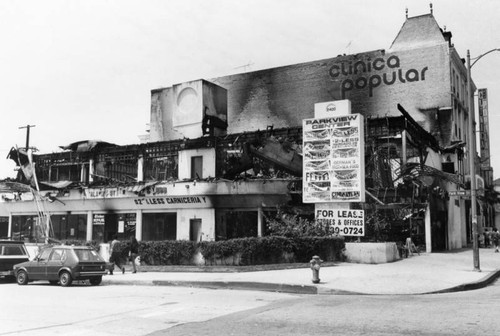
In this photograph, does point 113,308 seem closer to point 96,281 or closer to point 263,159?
point 96,281

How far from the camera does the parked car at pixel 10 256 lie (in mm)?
21094

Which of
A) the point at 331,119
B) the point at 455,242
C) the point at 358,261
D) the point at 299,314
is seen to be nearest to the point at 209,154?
the point at 331,119

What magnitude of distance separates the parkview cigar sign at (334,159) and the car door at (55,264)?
1286 centimetres

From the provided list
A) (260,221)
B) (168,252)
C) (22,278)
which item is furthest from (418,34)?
(22,278)

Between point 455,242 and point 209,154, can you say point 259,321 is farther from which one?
point 455,242

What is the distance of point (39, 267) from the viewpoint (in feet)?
64.4

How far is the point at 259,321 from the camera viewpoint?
33.5 feet

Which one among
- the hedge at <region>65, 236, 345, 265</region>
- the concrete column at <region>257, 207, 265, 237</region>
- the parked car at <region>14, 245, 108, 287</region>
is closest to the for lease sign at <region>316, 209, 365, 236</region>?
the hedge at <region>65, 236, 345, 265</region>

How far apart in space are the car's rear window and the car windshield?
14.0 ft

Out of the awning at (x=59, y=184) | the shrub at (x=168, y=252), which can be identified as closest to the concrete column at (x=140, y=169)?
the awning at (x=59, y=184)

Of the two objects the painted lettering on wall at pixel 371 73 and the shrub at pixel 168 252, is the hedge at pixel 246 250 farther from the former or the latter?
the painted lettering on wall at pixel 371 73

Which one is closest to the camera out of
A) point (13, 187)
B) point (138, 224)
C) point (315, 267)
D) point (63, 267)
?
point (315, 267)

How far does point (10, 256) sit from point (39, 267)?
2.81 m

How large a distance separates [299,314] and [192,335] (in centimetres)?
286
